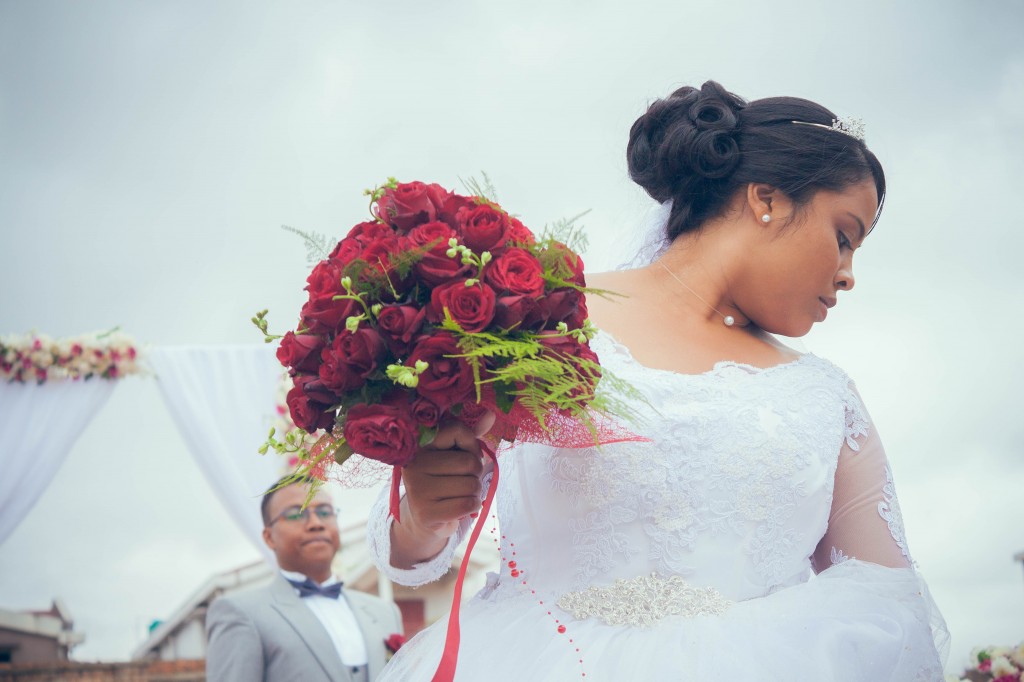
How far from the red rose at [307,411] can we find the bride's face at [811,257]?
1083 mm

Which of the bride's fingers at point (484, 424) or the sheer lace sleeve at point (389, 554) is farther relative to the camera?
the sheer lace sleeve at point (389, 554)

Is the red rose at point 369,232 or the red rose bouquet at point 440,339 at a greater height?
the red rose at point 369,232

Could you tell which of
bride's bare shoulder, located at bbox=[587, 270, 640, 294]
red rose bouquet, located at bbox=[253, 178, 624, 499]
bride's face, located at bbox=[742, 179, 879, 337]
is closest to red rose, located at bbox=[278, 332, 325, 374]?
red rose bouquet, located at bbox=[253, 178, 624, 499]

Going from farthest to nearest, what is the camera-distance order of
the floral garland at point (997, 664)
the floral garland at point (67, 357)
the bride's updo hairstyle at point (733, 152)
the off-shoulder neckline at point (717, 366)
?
the floral garland at point (67, 357) → the floral garland at point (997, 664) → the bride's updo hairstyle at point (733, 152) → the off-shoulder neckline at point (717, 366)

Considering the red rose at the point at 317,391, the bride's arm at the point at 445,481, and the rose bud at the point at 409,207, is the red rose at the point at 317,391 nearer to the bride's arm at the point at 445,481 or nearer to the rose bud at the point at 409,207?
the bride's arm at the point at 445,481

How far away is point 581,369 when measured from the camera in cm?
165

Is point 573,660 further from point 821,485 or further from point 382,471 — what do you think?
point 821,485

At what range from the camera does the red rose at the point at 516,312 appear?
1.56 metres

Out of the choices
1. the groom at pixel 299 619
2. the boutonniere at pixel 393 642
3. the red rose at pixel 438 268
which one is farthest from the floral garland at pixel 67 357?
the red rose at pixel 438 268

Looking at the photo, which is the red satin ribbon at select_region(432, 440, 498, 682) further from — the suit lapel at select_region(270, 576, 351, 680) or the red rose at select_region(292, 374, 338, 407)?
the suit lapel at select_region(270, 576, 351, 680)

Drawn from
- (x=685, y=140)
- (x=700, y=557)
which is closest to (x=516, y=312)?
(x=700, y=557)

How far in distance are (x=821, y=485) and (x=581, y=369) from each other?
685mm

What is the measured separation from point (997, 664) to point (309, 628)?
2.75 metres

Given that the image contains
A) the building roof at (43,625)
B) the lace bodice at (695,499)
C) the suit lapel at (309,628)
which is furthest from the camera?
the building roof at (43,625)
